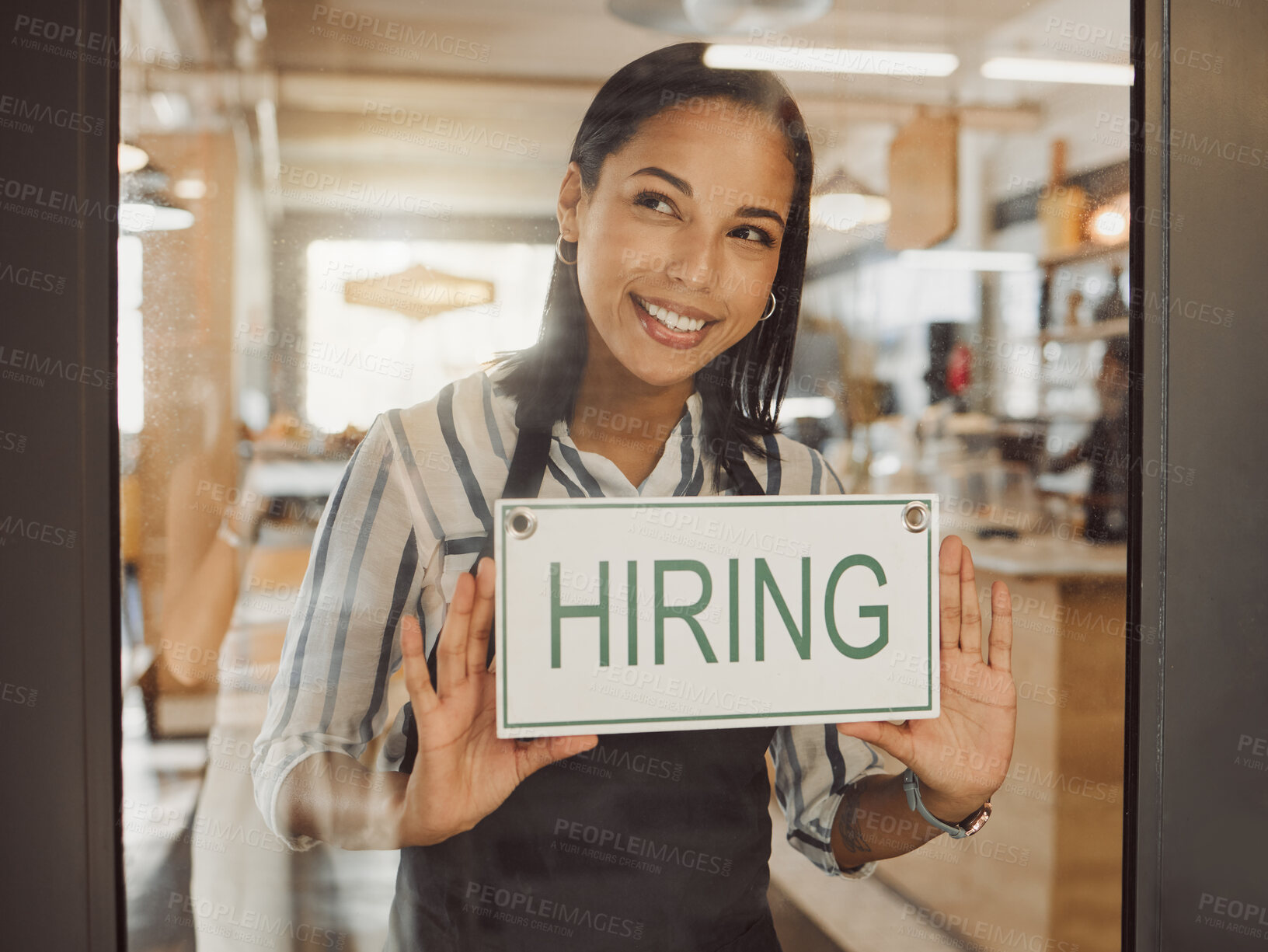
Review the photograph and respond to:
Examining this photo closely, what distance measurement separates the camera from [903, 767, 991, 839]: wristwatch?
101 cm

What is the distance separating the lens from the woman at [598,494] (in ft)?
A: 2.98

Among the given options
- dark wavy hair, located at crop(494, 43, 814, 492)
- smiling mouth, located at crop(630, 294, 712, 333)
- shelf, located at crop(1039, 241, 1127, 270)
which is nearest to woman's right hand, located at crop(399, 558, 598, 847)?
dark wavy hair, located at crop(494, 43, 814, 492)

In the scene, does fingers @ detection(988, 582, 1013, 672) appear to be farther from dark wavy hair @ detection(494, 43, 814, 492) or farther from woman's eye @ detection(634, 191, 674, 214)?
woman's eye @ detection(634, 191, 674, 214)

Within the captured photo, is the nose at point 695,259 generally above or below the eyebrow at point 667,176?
below

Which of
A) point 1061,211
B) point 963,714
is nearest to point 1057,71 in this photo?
point 1061,211

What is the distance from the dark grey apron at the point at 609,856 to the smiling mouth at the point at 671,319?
6.3 inches

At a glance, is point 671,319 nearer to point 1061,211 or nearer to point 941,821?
point 1061,211

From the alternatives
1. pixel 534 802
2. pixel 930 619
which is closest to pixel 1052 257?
pixel 930 619

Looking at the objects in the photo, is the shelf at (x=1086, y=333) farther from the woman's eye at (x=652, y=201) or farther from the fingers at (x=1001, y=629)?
the woman's eye at (x=652, y=201)

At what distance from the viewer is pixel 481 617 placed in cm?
91

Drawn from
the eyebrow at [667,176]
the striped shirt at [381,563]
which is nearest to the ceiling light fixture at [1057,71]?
the eyebrow at [667,176]

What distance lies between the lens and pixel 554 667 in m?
0.91

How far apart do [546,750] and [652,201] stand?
0.60 metres

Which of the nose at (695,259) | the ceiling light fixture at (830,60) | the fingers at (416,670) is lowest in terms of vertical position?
the fingers at (416,670)
